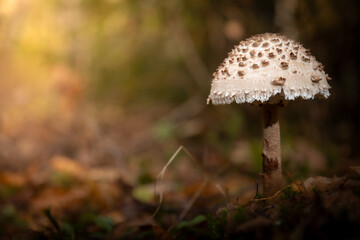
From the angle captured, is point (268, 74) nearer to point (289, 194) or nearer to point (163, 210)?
point (289, 194)

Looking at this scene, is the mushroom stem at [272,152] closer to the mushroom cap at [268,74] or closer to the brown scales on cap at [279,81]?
the mushroom cap at [268,74]

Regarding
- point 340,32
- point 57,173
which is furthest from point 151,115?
point 340,32

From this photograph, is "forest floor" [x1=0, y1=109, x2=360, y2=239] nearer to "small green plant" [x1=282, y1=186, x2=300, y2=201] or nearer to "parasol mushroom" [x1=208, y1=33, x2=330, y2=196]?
"small green plant" [x1=282, y1=186, x2=300, y2=201]

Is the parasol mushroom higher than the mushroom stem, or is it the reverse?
the parasol mushroom

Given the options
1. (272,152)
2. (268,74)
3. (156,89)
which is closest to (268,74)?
(268,74)

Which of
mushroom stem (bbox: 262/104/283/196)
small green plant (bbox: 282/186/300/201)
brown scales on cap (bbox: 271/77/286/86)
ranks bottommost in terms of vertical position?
small green plant (bbox: 282/186/300/201)

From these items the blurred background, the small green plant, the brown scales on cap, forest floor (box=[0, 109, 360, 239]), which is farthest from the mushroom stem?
the blurred background

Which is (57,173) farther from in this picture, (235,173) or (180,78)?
(180,78)
